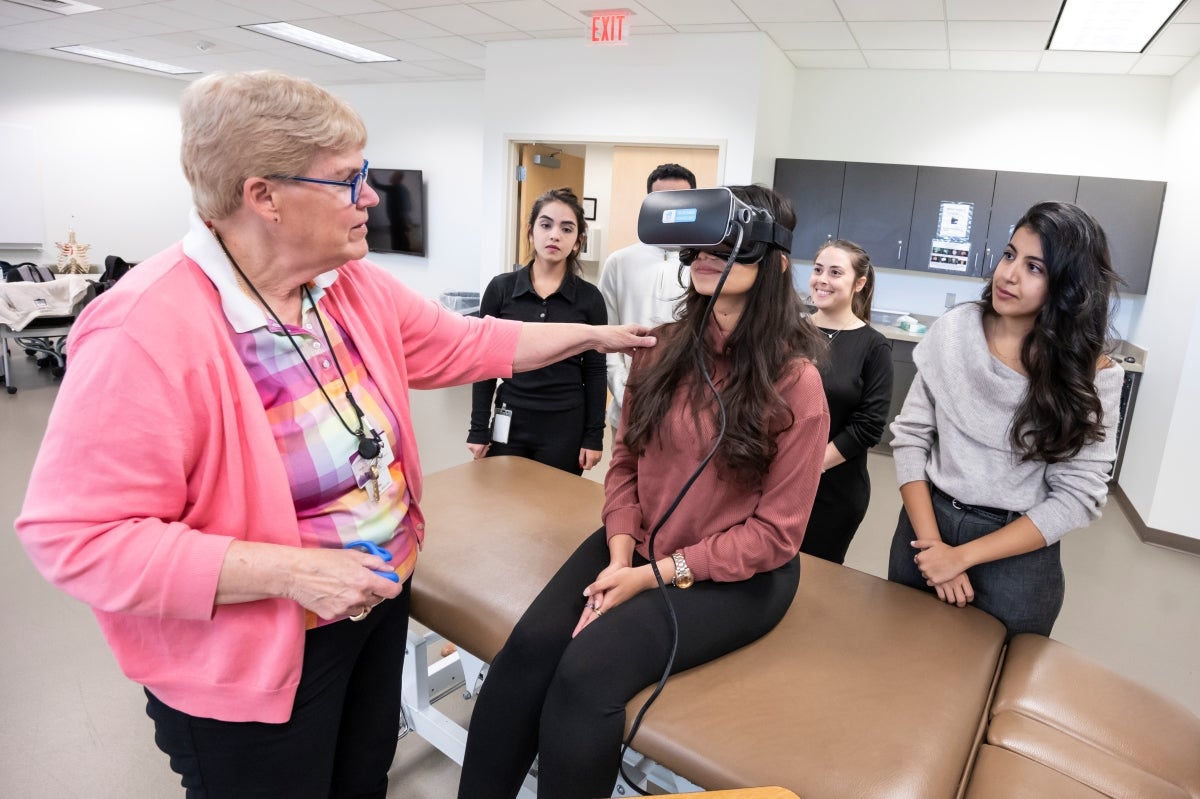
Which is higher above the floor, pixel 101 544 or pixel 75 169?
pixel 75 169

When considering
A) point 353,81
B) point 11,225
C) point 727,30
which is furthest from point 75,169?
point 727,30

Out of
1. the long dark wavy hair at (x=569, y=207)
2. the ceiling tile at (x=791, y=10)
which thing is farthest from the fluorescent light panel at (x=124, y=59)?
the long dark wavy hair at (x=569, y=207)

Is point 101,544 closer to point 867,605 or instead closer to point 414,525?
point 414,525

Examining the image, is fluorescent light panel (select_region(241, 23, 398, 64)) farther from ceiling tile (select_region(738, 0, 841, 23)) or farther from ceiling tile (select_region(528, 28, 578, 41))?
ceiling tile (select_region(738, 0, 841, 23))

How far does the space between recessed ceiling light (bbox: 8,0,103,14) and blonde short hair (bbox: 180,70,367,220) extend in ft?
19.4

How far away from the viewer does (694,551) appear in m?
1.33

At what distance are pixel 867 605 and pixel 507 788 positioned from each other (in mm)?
832

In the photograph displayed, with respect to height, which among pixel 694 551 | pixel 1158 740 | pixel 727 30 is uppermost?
pixel 727 30

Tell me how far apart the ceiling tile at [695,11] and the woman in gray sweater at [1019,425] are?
3.11m

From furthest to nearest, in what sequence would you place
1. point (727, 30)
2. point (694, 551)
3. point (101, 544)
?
point (727, 30)
point (694, 551)
point (101, 544)

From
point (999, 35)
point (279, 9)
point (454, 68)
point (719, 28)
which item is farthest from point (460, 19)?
point (999, 35)

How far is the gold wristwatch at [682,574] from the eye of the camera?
1331 mm

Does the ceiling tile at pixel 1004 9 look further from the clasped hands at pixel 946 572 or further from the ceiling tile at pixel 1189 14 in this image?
the clasped hands at pixel 946 572

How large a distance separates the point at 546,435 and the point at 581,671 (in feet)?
4.41
